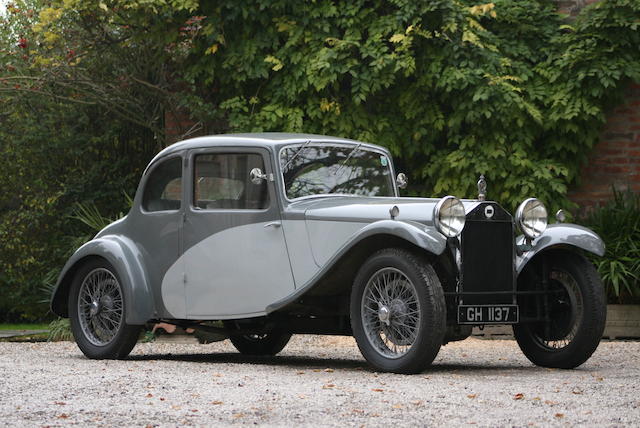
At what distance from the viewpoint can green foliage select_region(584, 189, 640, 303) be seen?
427 inches

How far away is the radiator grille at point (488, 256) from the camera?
7.05m

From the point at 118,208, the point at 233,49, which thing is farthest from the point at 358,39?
the point at 118,208

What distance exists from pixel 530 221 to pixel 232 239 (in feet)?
7.02

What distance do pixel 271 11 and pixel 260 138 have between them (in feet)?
15.4

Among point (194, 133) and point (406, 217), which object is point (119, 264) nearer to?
point (406, 217)

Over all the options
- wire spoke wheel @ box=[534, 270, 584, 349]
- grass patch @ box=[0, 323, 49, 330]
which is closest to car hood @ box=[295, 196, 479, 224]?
wire spoke wheel @ box=[534, 270, 584, 349]

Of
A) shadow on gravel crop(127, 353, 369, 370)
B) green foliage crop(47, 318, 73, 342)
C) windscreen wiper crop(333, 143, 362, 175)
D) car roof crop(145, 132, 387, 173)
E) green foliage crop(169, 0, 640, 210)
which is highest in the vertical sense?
green foliage crop(169, 0, 640, 210)

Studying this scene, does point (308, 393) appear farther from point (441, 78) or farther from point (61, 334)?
point (441, 78)

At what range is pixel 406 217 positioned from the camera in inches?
281

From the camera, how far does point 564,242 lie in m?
7.31

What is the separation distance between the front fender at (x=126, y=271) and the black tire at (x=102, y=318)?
79 mm

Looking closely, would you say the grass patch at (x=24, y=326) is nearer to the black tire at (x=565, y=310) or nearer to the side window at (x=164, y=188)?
the side window at (x=164, y=188)

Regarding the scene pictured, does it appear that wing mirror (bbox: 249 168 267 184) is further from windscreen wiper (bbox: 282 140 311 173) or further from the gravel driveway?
the gravel driveway

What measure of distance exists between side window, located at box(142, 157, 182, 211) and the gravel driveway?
121 centimetres
